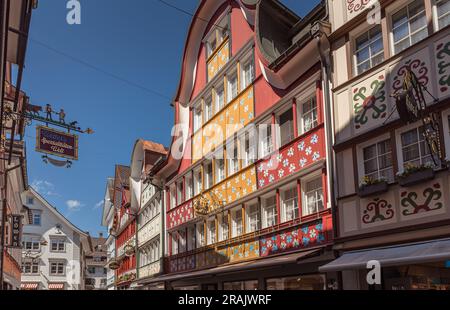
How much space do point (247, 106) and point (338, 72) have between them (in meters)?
5.55

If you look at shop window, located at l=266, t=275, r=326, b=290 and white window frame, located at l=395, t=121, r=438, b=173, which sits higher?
white window frame, located at l=395, t=121, r=438, b=173

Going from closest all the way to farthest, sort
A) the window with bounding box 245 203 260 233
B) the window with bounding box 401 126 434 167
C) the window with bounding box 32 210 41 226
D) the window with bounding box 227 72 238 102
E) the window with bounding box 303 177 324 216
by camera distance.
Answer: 1. the window with bounding box 401 126 434 167
2. the window with bounding box 303 177 324 216
3. the window with bounding box 245 203 260 233
4. the window with bounding box 227 72 238 102
5. the window with bounding box 32 210 41 226

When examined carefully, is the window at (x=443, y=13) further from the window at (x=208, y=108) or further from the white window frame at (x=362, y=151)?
the window at (x=208, y=108)

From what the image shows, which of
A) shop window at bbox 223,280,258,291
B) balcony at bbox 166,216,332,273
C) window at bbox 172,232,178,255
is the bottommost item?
shop window at bbox 223,280,258,291

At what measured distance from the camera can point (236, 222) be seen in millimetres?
18719

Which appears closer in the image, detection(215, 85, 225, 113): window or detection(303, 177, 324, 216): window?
detection(303, 177, 324, 216): window

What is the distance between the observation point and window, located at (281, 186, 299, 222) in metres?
15.0

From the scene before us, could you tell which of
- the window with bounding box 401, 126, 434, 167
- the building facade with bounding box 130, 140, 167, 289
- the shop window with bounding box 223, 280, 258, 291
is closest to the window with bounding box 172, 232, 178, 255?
the building facade with bounding box 130, 140, 167, 289

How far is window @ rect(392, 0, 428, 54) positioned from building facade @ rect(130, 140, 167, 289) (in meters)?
16.6

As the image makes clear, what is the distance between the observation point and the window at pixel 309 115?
569 inches

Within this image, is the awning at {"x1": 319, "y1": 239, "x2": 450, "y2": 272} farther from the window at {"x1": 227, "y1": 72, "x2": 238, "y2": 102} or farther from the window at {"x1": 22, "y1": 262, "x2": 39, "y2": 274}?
the window at {"x1": 22, "y1": 262, "x2": 39, "y2": 274}

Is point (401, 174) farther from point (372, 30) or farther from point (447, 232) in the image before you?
point (372, 30)

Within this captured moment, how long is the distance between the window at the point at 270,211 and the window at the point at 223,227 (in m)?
2.93
